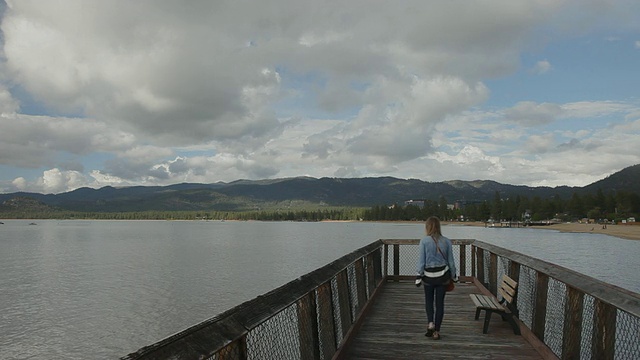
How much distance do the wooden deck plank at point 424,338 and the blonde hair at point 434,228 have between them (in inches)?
61.4

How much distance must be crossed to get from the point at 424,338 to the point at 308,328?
11.2 feet

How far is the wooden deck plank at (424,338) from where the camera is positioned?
646 cm

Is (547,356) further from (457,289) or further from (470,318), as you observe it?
(457,289)

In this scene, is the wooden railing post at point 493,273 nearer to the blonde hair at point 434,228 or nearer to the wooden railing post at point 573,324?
the blonde hair at point 434,228

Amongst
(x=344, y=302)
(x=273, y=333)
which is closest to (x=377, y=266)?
(x=273, y=333)

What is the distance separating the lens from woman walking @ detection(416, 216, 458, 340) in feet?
24.1

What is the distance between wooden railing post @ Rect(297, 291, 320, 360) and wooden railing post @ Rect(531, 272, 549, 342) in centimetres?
308

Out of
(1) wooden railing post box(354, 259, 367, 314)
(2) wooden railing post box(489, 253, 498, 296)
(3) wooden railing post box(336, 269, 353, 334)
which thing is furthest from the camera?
(2) wooden railing post box(489, 253, 498, 296)

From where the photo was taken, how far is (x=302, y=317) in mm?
4324

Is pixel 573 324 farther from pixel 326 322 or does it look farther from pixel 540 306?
pixel 326 322

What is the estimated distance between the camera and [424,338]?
7.31 meters

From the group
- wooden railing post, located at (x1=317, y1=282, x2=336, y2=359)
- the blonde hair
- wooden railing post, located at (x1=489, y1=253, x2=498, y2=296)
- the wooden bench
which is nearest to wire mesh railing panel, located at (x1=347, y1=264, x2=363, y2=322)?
the blonde hair

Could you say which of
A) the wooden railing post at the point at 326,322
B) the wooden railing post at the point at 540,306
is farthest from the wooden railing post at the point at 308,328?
the wooden railing post at the point at 540,306

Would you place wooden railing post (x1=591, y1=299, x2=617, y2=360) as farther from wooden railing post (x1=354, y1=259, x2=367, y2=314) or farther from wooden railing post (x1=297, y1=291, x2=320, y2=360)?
wooden railing post (x1=354, y1=259, x2=367, y2=314)
